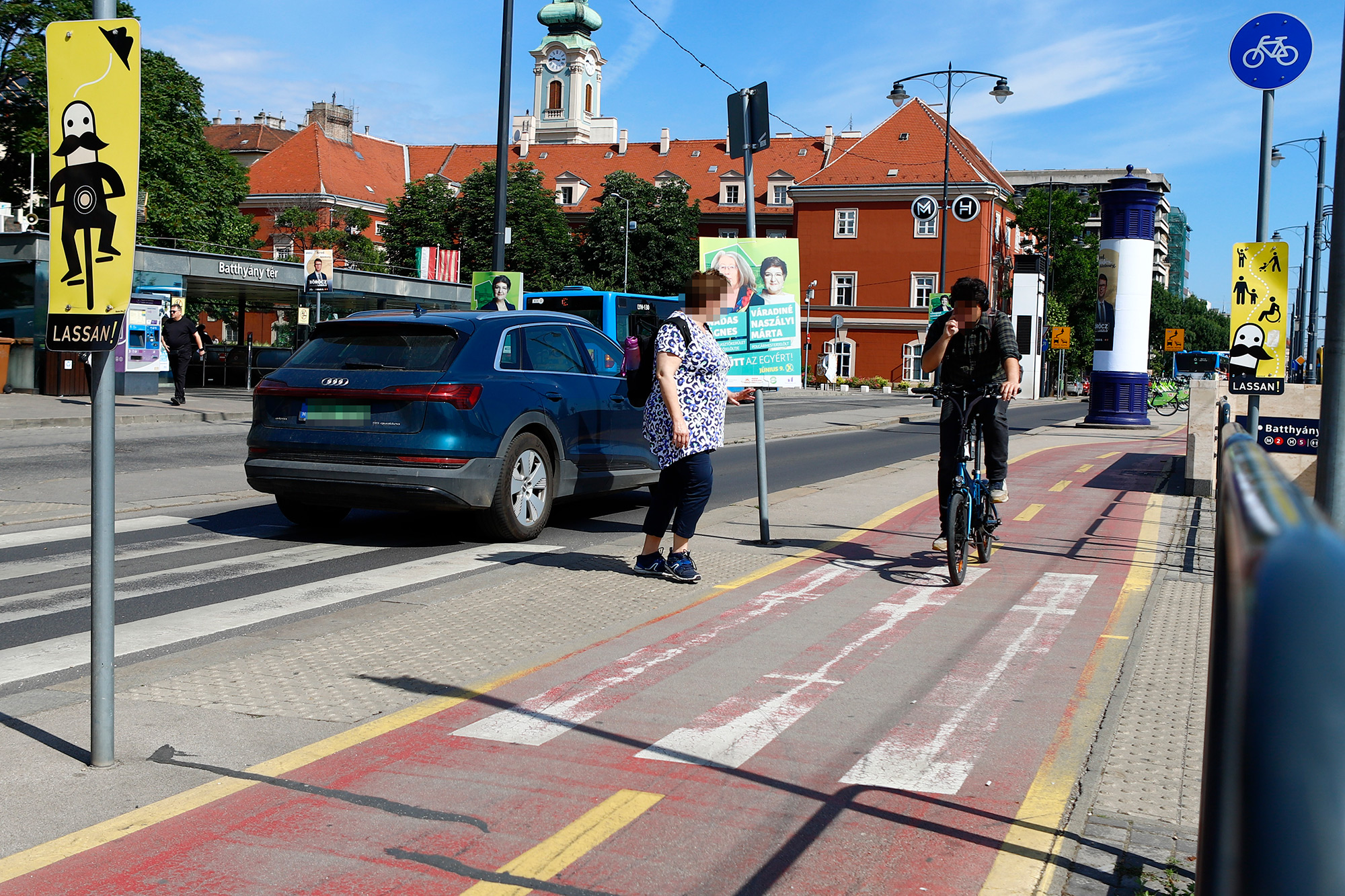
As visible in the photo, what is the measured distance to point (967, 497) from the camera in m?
7.37

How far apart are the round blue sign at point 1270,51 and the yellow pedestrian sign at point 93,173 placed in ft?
21.3

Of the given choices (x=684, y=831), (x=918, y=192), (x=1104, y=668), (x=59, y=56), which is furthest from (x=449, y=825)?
(x=918, y=192)

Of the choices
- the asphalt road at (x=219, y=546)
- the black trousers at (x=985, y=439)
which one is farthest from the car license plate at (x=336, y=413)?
the black trousers at (x=985, y=439)

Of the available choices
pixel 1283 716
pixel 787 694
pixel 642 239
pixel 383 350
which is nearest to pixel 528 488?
pixel 383 350

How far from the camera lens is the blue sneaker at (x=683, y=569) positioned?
23.7 feet

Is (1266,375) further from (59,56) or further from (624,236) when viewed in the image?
(624,236)

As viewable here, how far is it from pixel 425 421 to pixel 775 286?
2.71m

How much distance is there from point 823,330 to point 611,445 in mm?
73031

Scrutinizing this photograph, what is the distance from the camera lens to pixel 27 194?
149 feet

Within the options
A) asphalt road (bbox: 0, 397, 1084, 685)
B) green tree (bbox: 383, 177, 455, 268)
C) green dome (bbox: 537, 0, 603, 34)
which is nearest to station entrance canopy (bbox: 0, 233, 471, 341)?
asphalt road (bbox: 0, 397, 1084, 685)

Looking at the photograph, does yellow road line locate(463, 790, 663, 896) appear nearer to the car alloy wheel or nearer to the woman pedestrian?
the woman pedestrian

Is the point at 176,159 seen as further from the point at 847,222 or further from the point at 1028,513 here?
the point at 1028,513

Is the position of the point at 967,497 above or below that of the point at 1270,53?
below

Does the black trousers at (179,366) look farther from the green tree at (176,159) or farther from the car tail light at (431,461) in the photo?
the green tree at (176,159)
